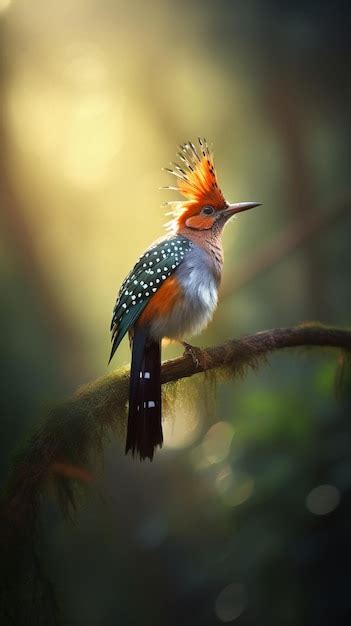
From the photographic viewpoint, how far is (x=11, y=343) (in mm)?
2592

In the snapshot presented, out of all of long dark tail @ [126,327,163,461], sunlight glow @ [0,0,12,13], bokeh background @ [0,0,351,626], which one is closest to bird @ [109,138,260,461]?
long dark tail @ [126,327,163,461]

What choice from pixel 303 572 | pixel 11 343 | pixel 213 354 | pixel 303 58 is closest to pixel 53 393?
pixel 11 343

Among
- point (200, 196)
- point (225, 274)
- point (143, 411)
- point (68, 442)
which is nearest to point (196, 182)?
point (200, 196)

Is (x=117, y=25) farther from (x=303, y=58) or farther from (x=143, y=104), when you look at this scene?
(x=303, y=58)

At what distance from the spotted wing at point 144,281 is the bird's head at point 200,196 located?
0.12 metres

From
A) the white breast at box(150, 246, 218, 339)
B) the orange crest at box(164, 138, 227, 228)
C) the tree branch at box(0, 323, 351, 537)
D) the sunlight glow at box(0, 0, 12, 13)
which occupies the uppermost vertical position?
the sunlight glow at box(0, 0, 12, 13)

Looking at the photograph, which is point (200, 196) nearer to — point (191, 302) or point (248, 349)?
point (191, 302)

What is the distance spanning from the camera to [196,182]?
6.35 ft

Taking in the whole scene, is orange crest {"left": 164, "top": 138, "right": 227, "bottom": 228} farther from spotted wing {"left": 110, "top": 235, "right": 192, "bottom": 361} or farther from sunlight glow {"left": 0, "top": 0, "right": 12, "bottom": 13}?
sunlight glow {"left": 0, "top": 0, "right": 12, "bottom": 13}

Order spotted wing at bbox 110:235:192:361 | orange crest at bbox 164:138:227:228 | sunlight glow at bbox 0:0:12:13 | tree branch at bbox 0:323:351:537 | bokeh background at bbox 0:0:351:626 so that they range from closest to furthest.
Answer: tree branch at bbox 0:323:351:537 → spotted wing at bbox 110:235:192:361 → orange crest at bbox 164:138:227:228 → bokeh background at bbox 0:0:351:626 → sunlight glow at bbox 0:0:12:13

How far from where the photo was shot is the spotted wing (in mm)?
1711

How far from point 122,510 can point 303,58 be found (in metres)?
1.99

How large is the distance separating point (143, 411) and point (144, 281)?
1.13ft

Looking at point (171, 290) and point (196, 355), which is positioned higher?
point (171, 290)
